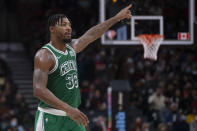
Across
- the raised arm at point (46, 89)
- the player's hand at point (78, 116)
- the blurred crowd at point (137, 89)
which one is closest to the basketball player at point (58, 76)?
the raised arm at point (46, 89)

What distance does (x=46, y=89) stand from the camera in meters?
4.36

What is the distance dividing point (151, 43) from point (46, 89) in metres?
5.17

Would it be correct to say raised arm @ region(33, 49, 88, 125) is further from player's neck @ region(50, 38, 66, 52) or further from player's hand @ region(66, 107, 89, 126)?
player's neck @ region(50, 38, 66, 52)

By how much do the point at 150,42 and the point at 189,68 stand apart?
4.50m

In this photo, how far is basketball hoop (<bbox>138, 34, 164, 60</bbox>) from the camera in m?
8.98

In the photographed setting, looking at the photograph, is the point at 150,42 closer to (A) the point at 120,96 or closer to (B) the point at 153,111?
(A) the point at 120,96

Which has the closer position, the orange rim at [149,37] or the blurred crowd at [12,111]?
the orange rim at [149,37]

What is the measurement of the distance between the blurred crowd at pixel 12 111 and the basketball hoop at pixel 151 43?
488 centimetres

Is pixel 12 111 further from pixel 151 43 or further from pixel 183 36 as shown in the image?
pixel 183 36

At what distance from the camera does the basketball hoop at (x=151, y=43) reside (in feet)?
29.5

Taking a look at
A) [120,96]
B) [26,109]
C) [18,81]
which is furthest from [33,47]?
[120,96]

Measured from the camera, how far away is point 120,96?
10.4 m

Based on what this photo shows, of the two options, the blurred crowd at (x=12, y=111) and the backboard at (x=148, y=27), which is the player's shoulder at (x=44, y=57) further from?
the blurred crowd at (x=12, y=111)

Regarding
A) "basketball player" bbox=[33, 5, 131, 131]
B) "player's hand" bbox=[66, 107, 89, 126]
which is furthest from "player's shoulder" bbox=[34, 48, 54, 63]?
"player's hand" bbox=[66, 107, 89, 126]
